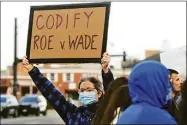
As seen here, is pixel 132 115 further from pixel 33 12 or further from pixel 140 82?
pixel 33 12

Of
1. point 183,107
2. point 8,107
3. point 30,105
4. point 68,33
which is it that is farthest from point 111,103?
point 30,105

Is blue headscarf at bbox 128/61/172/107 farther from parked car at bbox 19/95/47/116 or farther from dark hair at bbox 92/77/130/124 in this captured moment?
parked car at bbox 19/95/47/116

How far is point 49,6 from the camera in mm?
4781

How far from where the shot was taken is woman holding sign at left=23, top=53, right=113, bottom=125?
161 inches

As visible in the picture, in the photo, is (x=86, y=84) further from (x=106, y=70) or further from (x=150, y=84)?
(x=150, y=84)

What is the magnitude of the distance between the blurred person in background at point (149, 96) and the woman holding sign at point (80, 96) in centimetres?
129

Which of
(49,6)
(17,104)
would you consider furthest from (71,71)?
(49,6)

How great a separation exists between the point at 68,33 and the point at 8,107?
93.7 feet

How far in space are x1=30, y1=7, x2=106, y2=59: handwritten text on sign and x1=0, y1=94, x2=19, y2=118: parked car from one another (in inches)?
1107

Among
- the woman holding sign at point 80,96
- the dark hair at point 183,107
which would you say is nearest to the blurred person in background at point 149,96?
the dark hair at point 183,107

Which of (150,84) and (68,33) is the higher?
(68,33)

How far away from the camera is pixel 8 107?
32.7 meters

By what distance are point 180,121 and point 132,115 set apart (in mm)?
311

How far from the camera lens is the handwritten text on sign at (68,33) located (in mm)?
4480
